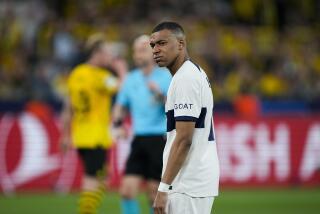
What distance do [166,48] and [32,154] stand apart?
10725mm

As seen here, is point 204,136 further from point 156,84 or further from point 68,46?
point 68,46

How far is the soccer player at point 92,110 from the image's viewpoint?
11.2 meters

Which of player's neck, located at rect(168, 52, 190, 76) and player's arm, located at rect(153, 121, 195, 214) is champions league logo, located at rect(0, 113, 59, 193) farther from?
player's arm, located at rect(153, 121, 195, 214)

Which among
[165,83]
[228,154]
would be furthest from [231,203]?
[165,83]

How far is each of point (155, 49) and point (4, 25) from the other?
14.5 metres

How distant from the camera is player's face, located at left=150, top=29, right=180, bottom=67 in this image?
6.71 meters

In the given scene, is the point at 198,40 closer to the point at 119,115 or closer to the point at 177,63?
the point at 119,115

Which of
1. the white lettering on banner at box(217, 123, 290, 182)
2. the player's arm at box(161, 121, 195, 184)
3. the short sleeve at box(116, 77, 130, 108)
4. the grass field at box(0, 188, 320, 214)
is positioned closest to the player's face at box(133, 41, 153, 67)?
the short sleeve at box(116, 77, 130, 108)

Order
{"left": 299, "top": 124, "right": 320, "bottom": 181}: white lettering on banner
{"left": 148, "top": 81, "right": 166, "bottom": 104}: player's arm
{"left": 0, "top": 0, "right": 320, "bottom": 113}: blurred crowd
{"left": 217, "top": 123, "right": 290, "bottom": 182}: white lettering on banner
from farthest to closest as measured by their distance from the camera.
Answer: {"left": 0, "top": 0, "right": 320, "bottom": 113}: blurred crowd < {"left": 299, "top": 124, "right": 320, "bottom": 181}: white lettering on banner < {"left": 217, "top": 123, "right": 290, "bottom": 182}: white lettering on banner < {"left": 148, "top": 81, "right": 166, "bottom": 104}: player's arm

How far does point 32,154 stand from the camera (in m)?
17.0

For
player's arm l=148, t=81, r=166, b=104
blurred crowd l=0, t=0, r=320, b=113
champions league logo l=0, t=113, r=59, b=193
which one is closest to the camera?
player's arm l=148, t=81, r=166, b=104

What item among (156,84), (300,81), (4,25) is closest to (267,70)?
(300,81)

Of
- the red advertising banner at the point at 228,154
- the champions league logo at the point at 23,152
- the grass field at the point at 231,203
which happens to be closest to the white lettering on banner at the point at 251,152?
the red advertising banner at the point at 228,154

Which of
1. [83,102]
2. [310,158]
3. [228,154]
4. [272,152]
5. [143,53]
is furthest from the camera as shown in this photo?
[310,158]
